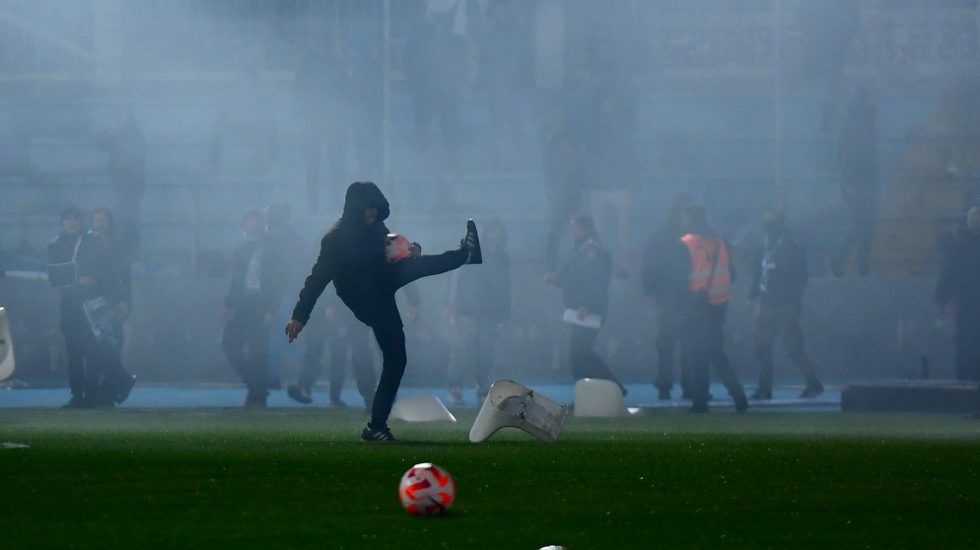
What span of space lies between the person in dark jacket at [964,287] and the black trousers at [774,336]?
1.38 metres

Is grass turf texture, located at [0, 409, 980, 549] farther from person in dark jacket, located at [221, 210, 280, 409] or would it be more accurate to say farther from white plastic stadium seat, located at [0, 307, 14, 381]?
person in dark jacket, located at [221, 210, 280, 409]

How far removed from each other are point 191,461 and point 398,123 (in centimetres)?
1474

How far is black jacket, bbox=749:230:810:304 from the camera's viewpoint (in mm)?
15430

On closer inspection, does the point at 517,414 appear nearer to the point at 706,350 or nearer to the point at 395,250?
the point at 395,250

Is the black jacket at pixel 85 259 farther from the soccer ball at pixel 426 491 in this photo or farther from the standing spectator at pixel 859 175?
the soccer ball at pixel 426 491

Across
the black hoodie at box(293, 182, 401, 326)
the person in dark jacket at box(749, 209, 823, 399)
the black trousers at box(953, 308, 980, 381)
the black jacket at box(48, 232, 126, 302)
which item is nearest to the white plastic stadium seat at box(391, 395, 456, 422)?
the black hoodie at box(293, 182, 401, 326)

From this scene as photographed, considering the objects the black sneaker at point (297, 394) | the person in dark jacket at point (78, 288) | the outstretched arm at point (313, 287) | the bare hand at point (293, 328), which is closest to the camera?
the bare hand at point (293, 328)

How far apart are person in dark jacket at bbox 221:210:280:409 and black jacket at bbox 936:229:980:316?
220 inches

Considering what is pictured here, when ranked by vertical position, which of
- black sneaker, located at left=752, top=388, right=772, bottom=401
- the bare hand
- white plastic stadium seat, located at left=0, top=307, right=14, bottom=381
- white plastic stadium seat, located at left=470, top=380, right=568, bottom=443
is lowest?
black sneaker, located at left=752, top=388, right=772, bottom=401

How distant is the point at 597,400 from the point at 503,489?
596cm

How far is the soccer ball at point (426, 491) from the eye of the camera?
5.50 metres

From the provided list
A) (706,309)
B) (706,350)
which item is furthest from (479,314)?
(706,350)

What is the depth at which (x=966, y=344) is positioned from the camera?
14391 mm

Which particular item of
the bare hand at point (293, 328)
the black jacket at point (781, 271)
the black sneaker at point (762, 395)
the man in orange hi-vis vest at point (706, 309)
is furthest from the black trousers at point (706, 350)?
the bare hand at point (293, 328)
